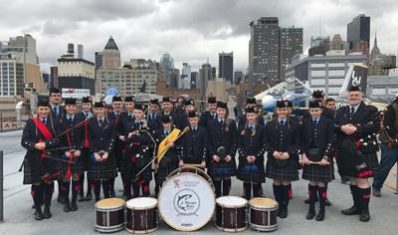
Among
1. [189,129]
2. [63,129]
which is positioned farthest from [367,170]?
[63,129]

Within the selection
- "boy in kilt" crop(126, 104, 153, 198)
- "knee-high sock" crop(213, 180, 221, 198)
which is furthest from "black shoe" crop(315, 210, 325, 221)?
"boy in kilt" crop(126, 104, 153, 198)

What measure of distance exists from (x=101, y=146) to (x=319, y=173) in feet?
10.7

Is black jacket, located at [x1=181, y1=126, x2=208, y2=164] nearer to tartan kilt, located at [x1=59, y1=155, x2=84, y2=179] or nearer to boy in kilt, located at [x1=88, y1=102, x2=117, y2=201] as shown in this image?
boy in kilt, located at [x1=88, y1=102, x2=117, y2=201]

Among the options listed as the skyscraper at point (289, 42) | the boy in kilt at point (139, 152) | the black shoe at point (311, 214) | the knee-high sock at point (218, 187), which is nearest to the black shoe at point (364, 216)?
the black shoe at point (311, 214)

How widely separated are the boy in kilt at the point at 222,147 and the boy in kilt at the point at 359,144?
1552mm

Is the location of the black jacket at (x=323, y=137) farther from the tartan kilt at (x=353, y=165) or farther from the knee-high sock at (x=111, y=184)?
the knee-high sock at (x=111, y=184)

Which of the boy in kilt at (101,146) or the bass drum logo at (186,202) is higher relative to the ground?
the boy in kilt at (101,146)

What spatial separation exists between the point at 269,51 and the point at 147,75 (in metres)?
51.2

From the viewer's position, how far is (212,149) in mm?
6031

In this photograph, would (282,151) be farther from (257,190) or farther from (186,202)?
(186,202)

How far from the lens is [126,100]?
6.66m

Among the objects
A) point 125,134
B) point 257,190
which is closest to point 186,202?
point 257,190

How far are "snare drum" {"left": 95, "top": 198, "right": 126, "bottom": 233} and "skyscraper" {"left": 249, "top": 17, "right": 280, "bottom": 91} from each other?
469 ft

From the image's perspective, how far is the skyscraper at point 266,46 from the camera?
148 meters
